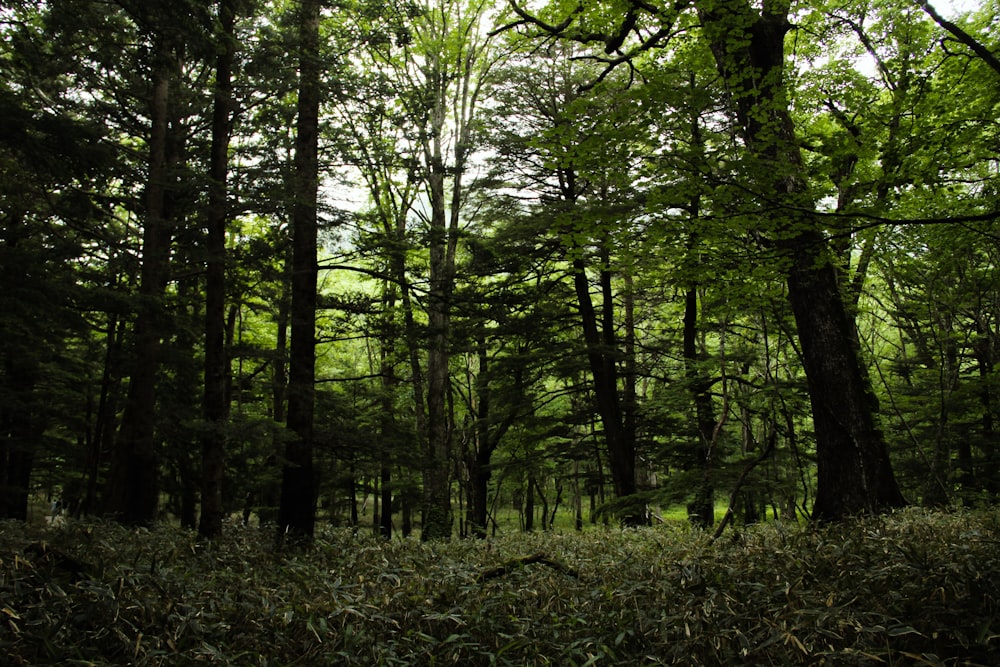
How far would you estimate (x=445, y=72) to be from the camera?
13.9 m

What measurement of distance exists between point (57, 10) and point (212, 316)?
14.9ft

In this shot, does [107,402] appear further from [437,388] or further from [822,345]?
[822,345]

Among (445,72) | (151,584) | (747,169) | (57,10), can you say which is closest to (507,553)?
(151,584)

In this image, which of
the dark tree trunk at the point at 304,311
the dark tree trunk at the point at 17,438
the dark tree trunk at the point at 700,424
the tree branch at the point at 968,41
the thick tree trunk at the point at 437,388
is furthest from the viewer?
the dark tree trunk at the point at 17,438

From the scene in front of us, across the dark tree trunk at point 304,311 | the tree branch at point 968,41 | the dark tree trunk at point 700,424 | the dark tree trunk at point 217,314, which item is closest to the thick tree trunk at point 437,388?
the dark tree trunk at point 304,311

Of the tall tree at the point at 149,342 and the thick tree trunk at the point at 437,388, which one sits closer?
the tall tree at the point at 149,342

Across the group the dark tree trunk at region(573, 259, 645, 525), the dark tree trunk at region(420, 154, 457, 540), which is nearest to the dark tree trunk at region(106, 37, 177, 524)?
the dark tree trunk at region(420, 154, 457, 540)

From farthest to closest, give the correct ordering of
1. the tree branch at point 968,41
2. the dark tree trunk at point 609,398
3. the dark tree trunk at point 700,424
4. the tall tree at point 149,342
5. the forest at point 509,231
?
the dark tree trunk at point 609,398
the dark tree trunk at point 700,424
the tall tree at point 149,342
the forest at point 509,231
the tree branch at point 968,41

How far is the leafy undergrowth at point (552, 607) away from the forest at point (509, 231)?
234 cm

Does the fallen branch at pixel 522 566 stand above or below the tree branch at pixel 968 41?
below

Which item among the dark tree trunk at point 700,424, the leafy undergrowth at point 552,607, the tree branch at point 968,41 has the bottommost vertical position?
the leafy undergrowth at point 552,607

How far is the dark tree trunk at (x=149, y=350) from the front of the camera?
10016 mm

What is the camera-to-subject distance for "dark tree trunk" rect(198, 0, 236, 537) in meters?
8.64

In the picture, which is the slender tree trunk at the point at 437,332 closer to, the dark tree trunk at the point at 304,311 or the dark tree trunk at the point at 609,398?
the dark tree trunk at the point at 304,311
